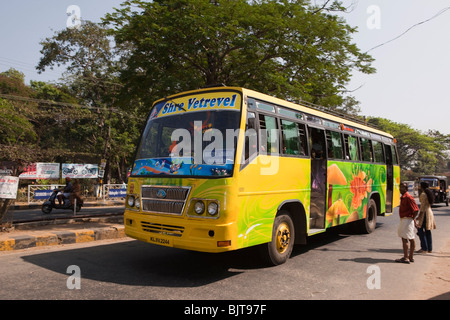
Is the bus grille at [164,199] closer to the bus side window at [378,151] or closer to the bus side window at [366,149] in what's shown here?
the bus side window at [366,149]

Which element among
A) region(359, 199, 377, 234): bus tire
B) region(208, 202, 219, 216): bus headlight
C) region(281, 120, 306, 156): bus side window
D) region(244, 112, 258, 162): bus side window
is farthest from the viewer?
region(359, 199, 377, 234): bus tire

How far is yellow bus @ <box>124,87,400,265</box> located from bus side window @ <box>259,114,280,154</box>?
0.02m

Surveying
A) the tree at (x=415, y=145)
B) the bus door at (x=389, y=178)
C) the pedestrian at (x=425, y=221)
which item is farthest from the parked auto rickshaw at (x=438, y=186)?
the tree at (x=415, y=145)

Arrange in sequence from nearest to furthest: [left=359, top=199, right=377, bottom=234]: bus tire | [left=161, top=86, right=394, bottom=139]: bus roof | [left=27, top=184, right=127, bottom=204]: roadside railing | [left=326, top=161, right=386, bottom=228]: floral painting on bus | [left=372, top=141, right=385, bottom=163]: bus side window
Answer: [left=161, top=86, right=394, bottom=139]: bus roof → [left=326, top=161, right=386, bottom=228]: floral painting on bus → [left=359, top=199, right=377, bottom=234]: bus tire → [left=372, top=141, right=385, bottom=163]: bus side window → [left=27, top=184, right=127, bottom=204]: roadside railing

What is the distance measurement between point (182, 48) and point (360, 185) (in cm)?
695

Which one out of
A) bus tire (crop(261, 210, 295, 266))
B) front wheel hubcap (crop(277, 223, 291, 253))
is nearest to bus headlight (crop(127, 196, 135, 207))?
bus tire (crop(261, 210, 295, 266))

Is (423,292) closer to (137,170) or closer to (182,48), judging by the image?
(137,170)

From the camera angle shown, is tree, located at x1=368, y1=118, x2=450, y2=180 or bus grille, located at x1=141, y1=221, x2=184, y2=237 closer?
bus grille, located at x1=141, y1=221, x2=184, y2=237

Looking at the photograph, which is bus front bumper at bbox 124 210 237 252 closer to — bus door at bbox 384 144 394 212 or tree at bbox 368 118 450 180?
bus door at bbox 384 144 394 212

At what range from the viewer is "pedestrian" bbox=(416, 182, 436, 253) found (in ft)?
24.4

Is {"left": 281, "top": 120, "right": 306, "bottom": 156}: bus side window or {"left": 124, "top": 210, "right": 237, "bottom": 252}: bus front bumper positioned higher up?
{"left": 281, "top": 120, "right": 306, "bottom": 156}: bus side window

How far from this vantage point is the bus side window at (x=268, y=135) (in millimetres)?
5595

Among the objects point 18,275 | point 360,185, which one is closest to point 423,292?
point 360,185

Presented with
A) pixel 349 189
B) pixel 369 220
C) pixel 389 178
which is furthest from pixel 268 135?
pixel 389 178
